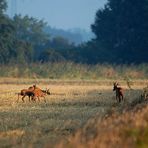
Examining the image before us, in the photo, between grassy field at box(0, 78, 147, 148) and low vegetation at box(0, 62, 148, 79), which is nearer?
grassy field at box(0, 78, 147, 148)

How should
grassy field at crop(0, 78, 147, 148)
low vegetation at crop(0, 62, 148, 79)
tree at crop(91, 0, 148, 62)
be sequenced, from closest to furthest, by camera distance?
grassy field at crop(0, 78, 147, 148), low vegetation at crop(0, 62, 148, 79), tree at crop(91, 0, 148, 62)

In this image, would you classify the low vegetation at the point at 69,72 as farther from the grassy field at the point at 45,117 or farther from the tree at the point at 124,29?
the grassy field at the point at 45,117

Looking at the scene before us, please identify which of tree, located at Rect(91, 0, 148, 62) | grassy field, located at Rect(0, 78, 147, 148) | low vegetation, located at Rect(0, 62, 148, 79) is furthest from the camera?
tree, located at Rect(91, 0, 148, 62)

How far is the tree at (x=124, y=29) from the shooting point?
71.1 m

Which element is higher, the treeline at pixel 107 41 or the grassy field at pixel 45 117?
the treeline at pixel 107 41

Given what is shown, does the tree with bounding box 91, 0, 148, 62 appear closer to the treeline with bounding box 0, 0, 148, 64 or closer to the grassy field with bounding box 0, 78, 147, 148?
the treeline with bounding box 0, 0, 148, 64

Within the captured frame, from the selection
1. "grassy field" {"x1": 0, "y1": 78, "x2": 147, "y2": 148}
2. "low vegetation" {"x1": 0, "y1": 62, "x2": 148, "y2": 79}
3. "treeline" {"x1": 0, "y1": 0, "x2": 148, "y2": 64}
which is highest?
"treeline" {"x1": 0, "y1": 0, "x2": 148, "y2": 64}

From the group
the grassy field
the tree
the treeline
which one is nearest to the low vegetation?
the treeline

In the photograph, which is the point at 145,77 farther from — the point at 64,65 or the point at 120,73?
the point at 64,65

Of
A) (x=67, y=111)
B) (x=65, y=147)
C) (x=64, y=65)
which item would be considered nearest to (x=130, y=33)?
(x=64, y=65)

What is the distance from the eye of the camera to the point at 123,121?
1216 cm

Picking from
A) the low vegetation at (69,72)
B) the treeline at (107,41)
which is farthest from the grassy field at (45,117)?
the treeline at (107,41)

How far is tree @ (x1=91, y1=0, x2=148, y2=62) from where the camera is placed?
233 feet

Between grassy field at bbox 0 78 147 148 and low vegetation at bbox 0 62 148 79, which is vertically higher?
low vegetation at bbox 0 62 148 79
